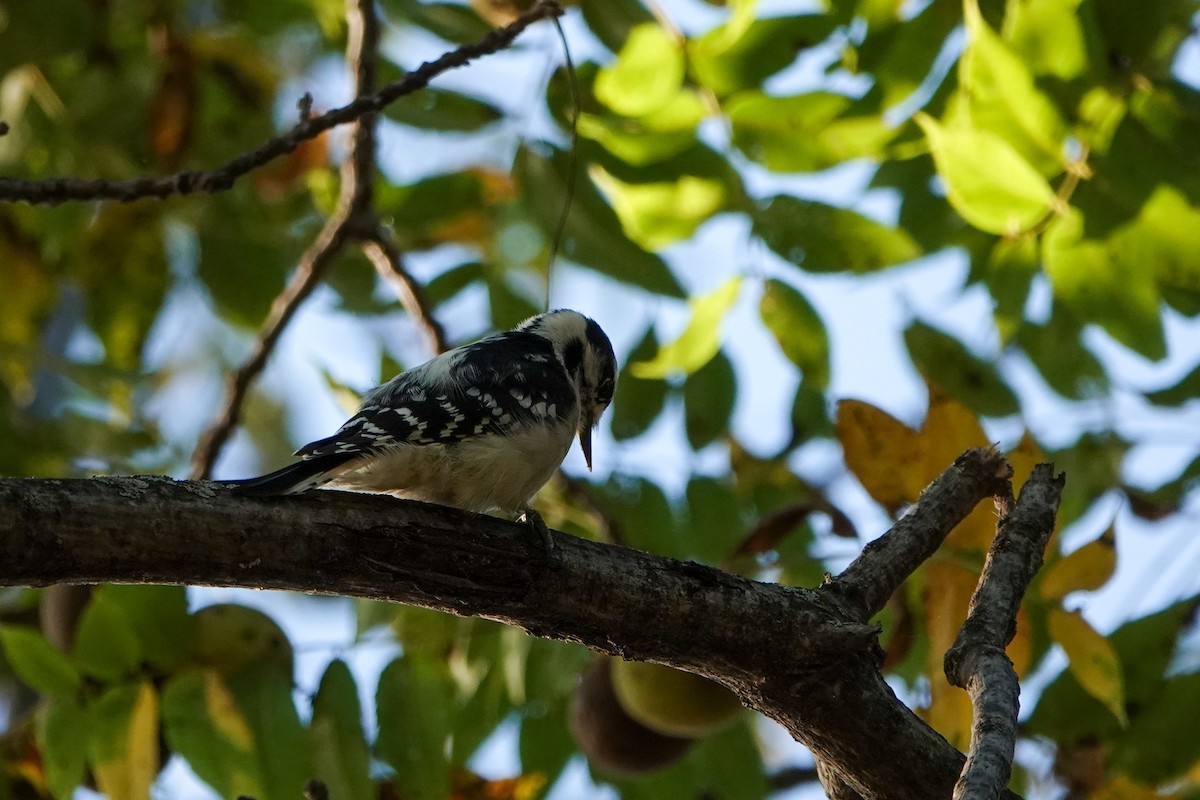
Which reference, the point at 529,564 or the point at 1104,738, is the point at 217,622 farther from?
the point at 1104,738

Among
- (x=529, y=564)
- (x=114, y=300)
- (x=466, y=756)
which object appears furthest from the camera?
(x=114, y=300)

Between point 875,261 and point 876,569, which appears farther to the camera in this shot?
point 875,261

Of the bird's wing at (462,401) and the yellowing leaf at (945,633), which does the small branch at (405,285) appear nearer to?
the bird's wing at (462,401)

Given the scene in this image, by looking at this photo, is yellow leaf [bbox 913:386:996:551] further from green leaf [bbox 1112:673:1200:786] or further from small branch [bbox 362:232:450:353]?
small branch [bbox 362:232:450:353]

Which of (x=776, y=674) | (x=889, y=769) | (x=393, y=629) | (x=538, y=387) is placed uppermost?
(x=538, y=387)

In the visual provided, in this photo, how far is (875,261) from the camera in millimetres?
4027

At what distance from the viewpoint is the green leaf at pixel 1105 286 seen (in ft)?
12.2

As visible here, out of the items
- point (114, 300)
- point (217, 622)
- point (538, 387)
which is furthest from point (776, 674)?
point (114, 300)

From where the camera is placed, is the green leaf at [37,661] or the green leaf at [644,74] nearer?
the green leaf at [37,661]

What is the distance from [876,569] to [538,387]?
124cm

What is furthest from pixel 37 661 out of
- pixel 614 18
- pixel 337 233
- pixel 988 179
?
pixel 988 179

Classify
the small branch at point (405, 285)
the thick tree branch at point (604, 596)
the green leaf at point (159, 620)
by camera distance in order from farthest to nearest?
1. the small branch at point (405, 285)
2. the green leaf at point (159, 620)
3. the thick tree branch at point (604, 596)

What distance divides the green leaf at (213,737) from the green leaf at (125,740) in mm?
60

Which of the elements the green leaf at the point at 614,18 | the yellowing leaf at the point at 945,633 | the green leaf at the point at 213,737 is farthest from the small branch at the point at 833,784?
the green leaf at the point at 614,18
